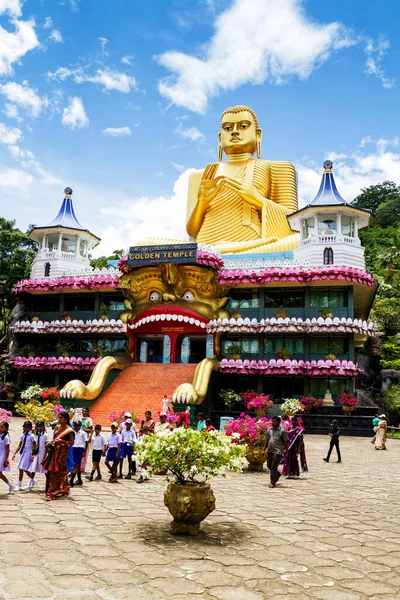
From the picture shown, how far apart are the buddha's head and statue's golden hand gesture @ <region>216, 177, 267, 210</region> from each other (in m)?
4.12

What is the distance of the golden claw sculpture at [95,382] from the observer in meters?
24.7

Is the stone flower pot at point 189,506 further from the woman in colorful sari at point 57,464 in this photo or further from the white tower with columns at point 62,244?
the white tower with columns at point 62,244

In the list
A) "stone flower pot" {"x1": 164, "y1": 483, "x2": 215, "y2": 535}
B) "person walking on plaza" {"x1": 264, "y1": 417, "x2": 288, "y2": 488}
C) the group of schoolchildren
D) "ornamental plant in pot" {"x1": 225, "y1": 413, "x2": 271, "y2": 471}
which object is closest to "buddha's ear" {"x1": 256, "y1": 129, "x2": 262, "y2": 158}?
"ornamental plant in pot" {"x1": 225, "y1": 413, "x2": 271, "y2": 471}

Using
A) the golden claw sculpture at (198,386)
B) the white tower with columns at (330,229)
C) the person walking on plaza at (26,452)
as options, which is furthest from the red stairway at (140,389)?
the person walking on plaza at (26,452)

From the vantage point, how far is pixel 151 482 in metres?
12.6

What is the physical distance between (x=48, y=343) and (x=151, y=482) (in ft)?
73.3

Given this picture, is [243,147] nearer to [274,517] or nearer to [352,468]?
[352,468]

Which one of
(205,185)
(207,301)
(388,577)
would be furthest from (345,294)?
(388,577)

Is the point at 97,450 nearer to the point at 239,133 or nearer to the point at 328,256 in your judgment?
the point at 328,256

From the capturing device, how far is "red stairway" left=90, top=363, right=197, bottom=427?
2494 centimetres

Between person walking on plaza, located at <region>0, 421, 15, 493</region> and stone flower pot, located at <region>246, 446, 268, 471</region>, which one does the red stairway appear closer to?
stone flower pot, located at <region>246, 446, 268, 471</region>

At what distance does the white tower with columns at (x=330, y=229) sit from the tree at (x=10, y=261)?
19597mm

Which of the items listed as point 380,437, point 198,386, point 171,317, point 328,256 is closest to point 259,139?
point 328,256

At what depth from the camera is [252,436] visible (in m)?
14.1
